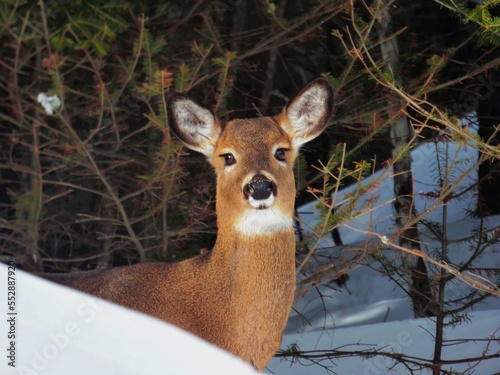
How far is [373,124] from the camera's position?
6.12 m

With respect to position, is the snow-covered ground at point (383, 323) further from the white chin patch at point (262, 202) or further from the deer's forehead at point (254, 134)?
the white chin patch at point (262, 202)

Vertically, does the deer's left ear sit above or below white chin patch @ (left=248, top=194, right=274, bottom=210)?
above

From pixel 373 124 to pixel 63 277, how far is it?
A: 2073 mm

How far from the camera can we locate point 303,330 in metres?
7.24

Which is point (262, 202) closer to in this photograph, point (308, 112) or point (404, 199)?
point (308, 112)

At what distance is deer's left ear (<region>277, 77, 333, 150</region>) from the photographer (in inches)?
196

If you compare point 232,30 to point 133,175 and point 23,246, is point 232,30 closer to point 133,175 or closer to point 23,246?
point 133,175

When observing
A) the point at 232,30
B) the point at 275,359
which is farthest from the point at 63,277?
the point at 232,30

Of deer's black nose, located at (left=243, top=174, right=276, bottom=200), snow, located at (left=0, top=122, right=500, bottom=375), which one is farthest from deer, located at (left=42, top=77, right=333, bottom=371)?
snow, located at (left=0, top=122, right=500, bottom=375)

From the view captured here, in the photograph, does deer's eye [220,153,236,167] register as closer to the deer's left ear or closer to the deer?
the deer

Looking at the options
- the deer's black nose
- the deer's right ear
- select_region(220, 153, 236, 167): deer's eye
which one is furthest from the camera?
the deer's right ear

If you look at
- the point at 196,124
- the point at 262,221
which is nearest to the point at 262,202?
the point at 262,221

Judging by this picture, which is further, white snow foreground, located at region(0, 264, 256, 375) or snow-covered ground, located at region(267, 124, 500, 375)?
snow-covered ground, located at region(267, 124, 500, 375)

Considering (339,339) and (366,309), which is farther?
(366,309)
